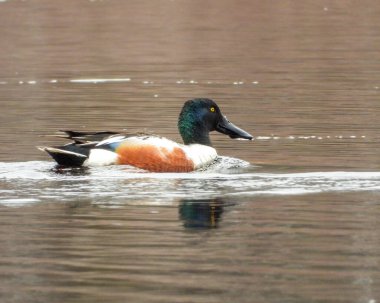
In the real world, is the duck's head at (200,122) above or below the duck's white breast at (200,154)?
above

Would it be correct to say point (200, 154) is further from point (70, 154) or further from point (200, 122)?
point (70, 154)

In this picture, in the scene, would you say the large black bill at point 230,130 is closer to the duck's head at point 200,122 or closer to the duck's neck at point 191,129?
the duck's head at point 200,122

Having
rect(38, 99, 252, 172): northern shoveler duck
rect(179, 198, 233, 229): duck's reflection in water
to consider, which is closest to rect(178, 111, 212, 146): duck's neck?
rect(38, 99, 252, 172): northern shoveler duck

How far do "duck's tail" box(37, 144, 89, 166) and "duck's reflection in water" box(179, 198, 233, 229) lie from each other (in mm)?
1876

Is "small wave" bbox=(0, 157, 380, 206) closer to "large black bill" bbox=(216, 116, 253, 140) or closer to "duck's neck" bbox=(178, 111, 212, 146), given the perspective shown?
"duck's neck" bbox=(178, 111, 212, 146)

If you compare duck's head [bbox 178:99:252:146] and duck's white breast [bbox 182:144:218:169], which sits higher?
duck's head [bbox 178:99:252:146]

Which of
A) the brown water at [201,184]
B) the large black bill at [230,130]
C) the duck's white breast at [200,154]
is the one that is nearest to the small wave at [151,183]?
the brown water at [201,184]

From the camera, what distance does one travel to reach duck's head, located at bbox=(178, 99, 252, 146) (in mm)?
14703

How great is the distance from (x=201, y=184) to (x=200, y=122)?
195 centimetres

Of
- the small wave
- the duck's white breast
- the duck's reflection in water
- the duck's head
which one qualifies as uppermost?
the duck's head

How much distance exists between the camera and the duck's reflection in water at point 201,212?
11.0 m

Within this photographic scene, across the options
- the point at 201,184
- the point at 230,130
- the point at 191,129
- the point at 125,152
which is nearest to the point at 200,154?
the point at 191,129

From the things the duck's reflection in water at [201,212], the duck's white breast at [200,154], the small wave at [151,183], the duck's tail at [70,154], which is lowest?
the duck's reflection in water at [201,212]

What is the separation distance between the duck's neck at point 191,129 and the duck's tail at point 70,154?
138 centimetres
